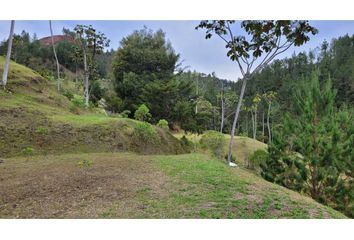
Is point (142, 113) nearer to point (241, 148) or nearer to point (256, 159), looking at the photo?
point (256, 159)

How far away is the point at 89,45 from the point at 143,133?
3.96 m

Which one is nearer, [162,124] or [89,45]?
[162,124]

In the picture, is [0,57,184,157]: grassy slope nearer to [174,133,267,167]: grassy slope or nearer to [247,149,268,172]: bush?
[174,133,267,167]: grassy slope

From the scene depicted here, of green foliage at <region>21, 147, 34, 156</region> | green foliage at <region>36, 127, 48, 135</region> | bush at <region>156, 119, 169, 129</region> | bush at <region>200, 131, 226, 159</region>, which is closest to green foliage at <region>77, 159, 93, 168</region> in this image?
green foliage at <region>21, 147, 34, 156</region>

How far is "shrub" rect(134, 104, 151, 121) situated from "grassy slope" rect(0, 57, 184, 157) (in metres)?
0.43

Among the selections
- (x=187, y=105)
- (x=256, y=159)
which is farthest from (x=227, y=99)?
(x=187, y=105)

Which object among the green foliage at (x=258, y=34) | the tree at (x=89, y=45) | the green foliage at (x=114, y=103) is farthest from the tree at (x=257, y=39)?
the tree at (x=89, y=45)

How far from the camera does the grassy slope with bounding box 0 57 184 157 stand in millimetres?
4961

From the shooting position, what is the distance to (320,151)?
4.78m

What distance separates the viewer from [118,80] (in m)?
7.11

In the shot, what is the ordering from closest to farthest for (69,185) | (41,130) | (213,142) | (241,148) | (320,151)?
(69,185) < (320,151) < (41,130) < (213,142) < (241,148)
